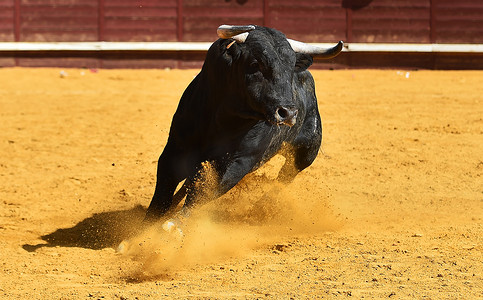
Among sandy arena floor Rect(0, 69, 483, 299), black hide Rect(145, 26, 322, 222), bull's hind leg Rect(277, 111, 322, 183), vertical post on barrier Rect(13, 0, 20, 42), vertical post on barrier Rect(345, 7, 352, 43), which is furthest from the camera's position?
vertical post on barrier Rect(345, 7, 352, 43)

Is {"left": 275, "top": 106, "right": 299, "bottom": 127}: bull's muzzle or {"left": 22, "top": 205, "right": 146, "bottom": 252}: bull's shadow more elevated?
{"left": 275, "top": 106, "right": 299, "bottom": 127}: bull's muzzle

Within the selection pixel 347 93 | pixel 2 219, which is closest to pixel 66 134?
pixel 2 219

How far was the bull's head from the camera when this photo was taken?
3914 millimetres

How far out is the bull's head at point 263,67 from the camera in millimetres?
3914

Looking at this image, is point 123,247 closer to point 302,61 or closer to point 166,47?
point 302,61

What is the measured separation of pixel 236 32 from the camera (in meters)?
4.15

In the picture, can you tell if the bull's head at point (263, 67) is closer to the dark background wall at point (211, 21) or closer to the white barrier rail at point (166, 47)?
the white barrier rail at point (166, 47)

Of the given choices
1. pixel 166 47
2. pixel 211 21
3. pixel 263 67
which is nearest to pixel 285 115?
pixel 263 67

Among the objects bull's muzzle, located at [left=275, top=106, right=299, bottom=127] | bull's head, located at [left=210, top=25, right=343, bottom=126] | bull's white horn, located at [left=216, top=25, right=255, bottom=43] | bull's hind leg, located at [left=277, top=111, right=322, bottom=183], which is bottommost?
bull's hind leg, located at [left=277, top=111, right=322, bottom=183]

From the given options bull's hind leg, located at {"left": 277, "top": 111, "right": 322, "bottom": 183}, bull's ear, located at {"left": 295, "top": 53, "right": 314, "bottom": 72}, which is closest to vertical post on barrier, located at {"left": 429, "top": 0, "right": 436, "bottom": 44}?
bull's hind leg, located at {"left": 277, "top": 111, "right": 322, "bottom": 183}

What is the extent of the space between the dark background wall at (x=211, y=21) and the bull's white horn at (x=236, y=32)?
28.3 ft

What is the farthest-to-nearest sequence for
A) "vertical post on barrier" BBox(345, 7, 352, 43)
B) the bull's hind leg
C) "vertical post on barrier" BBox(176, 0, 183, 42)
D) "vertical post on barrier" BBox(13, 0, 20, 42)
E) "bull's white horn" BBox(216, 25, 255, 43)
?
"vertical post on barrier" BBox(345, 7, 352, 43), "vertical post on barrier" BBox(176, 0, 183, 42), "vertical post on barrier" BBox(13, 0, 20, 42), the bull's hind leg, "bull's white horn" BBox(216, 25, 255, 43)

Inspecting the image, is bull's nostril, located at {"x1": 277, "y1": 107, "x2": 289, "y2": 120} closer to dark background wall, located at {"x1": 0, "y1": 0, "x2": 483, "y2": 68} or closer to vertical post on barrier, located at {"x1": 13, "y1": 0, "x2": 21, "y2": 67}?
dark background wall, located at {"x1": 0, "y1": 0, "x2": 483, "y2": 68}

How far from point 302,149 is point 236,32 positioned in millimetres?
1310
